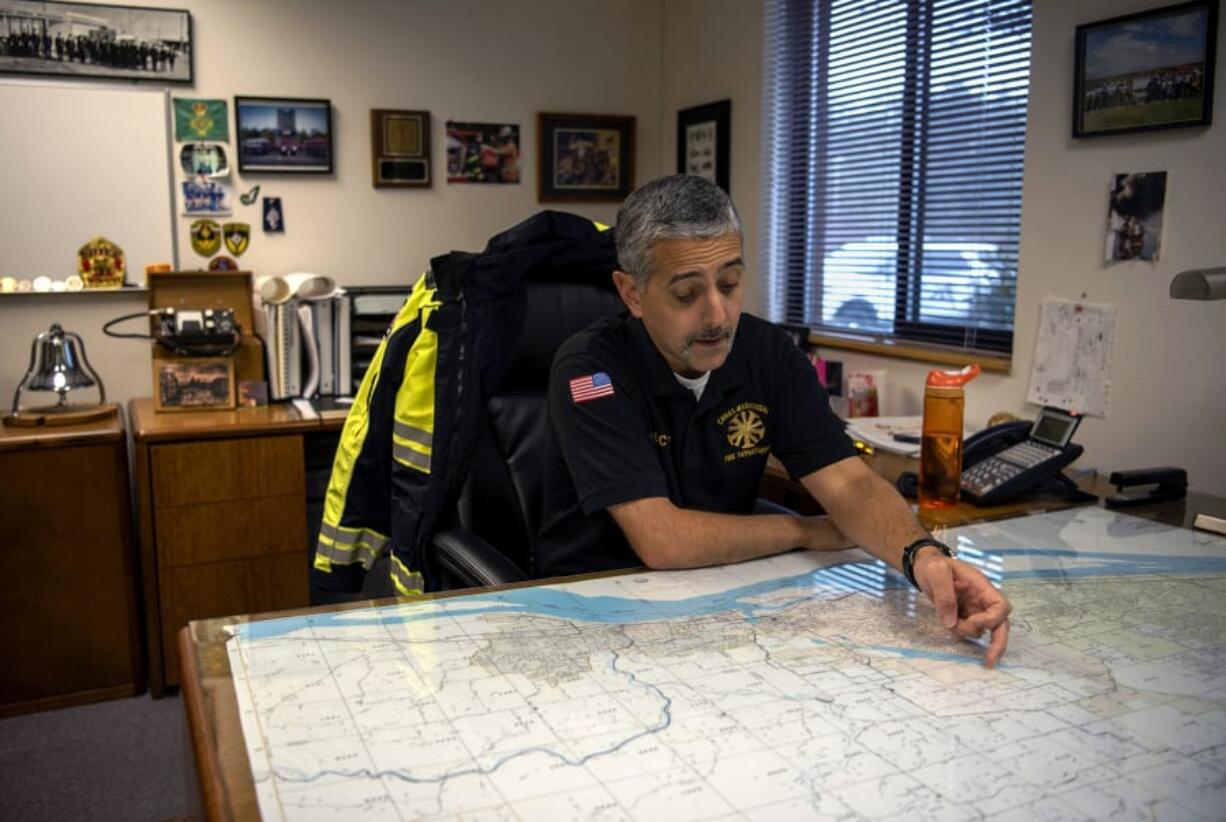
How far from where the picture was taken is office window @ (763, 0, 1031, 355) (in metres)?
2.80

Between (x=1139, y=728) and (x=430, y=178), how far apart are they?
3.20 meters

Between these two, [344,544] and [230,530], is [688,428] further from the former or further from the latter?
[230,530]

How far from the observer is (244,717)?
1.11 m

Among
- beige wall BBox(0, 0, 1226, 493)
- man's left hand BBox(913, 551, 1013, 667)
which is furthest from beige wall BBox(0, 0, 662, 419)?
man's left hand BBox(913, 551, 1013, 667)

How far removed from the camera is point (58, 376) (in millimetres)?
3123

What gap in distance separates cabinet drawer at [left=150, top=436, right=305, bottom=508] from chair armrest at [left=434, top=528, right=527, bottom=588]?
1.27 m

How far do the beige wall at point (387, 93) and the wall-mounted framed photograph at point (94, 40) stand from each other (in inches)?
2.6

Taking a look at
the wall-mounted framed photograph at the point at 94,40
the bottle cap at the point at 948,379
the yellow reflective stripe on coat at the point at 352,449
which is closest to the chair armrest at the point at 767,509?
the bottle cap at the point at 948,379

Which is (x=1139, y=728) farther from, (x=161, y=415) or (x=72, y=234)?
(x=72, y=234)

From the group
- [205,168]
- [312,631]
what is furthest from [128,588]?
[312,631]

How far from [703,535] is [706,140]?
2548 millimetres

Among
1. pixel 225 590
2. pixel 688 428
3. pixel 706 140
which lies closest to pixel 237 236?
pixel 225 590

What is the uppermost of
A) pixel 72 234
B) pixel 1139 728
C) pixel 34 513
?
pixel 72 234

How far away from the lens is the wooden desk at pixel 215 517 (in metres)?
3.04
